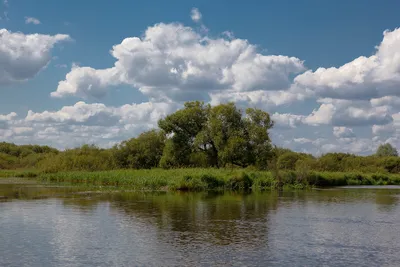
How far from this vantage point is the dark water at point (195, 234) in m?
15.3

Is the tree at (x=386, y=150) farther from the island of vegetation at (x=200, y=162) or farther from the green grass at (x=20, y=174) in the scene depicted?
the green grass at (x=20, y=174)

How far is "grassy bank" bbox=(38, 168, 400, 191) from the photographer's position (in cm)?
4694

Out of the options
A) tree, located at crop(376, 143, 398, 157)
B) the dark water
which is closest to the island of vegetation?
the dark water

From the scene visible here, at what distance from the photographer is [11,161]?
305 ft

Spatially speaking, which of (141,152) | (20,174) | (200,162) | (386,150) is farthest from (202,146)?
(386,150)

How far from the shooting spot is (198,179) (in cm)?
4731

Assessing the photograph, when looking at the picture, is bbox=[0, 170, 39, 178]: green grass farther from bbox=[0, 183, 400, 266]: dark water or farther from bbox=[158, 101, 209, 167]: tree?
bbox=[0, 183, 400, 266]: dark water

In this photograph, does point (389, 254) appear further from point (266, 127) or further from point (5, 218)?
point (266, 127)

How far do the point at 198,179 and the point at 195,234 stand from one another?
2763 cm

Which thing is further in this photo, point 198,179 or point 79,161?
point 79,161

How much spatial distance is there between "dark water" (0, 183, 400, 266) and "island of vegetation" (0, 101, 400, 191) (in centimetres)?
1810

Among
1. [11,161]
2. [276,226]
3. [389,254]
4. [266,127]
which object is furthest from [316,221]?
[11,161]

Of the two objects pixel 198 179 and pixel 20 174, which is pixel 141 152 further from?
pixel 198 179

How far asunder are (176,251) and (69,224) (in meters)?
7.91
